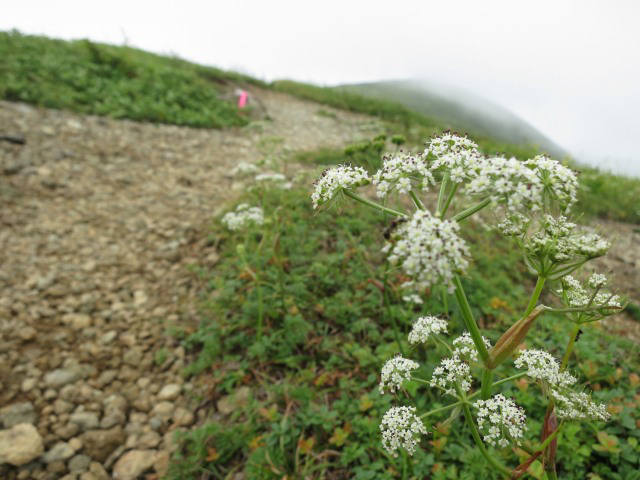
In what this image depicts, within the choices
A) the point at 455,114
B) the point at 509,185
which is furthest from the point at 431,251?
the point at 455,114

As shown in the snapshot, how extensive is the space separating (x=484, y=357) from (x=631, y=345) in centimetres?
308

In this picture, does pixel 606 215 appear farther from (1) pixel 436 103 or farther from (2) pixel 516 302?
(1) pixel 436 103

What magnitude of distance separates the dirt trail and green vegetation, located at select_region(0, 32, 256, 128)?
0.63m

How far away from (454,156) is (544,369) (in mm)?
1026

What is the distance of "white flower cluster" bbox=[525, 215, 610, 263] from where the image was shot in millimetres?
1448

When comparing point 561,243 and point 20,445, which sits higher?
point 561,243

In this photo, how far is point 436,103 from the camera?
2553 cm

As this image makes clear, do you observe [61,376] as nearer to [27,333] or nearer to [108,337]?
[108,337]

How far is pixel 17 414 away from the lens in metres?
3.31

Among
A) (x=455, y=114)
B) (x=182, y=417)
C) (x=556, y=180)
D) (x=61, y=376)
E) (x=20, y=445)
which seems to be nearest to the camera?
(x=556, y=180)

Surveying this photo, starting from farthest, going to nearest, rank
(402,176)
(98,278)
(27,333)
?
(98,278) → (27,333) → (402,176)

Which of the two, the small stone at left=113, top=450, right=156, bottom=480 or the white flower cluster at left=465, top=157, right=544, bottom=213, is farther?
the small stone at left=113, top=450, right=156, bottom=480

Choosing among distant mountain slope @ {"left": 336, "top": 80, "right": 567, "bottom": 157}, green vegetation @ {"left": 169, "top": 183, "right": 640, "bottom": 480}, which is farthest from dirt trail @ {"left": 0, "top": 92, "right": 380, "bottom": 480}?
distant mountain slope @ {"left": 336, "top": 80, "right": 567, "bottom": 157}

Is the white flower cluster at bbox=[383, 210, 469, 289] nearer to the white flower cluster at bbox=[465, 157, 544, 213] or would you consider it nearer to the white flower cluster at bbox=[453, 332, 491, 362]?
the white flower cluster at bbox=[465, 157, 544, 213]
